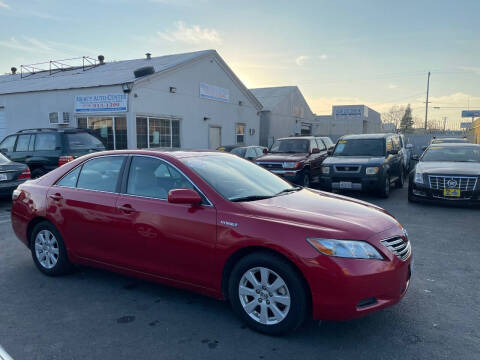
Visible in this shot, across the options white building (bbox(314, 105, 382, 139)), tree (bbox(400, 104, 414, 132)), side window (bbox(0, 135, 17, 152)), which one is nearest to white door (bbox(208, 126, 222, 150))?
side window (bbox(0, 135, 17, 152))

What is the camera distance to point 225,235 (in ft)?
10.4

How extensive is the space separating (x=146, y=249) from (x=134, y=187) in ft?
2.19

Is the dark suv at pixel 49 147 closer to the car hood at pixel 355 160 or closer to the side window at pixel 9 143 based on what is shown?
the side window at pixel 9 143

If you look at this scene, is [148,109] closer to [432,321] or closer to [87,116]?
[87,116]

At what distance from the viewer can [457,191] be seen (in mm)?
8109

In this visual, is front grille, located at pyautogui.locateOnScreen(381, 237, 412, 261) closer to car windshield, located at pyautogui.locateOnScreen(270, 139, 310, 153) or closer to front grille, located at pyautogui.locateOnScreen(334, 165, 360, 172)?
front grille, located at pyautogui.locateOnScreen(334, 165, 360, 172)

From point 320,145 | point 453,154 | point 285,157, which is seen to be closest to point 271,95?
point 320,145

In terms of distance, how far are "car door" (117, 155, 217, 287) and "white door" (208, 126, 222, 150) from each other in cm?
1550

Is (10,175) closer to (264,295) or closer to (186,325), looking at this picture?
(186,325)

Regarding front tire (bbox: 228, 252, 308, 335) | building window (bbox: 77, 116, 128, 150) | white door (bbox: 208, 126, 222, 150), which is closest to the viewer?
front tire (bbox: 228, 252, 308, 335)

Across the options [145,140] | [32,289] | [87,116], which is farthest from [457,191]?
A: [87,116]

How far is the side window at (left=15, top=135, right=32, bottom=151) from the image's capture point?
10.8 metres

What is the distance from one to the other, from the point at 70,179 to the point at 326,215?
300cm

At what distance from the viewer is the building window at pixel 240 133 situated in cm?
2205
